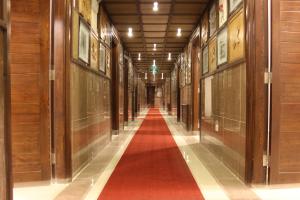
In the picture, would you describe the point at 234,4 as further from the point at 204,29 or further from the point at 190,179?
the point at 204,29

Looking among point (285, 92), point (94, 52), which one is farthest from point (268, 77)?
point (94, 52)

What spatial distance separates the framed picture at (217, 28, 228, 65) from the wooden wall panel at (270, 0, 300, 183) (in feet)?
4.86

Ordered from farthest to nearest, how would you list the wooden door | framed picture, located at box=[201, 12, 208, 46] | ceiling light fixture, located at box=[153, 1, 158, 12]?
framed picture, located at box=[201, 12, 208, 46], ceiling light fixture, located at box=[153, 1, 158, 12], the wooden door

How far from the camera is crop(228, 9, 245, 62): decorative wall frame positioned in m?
4.75

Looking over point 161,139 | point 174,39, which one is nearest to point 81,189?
point 161,139

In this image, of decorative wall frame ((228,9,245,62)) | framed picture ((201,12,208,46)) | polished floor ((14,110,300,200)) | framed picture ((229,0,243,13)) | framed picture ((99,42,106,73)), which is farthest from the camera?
framed picture ((201,12,208,46))

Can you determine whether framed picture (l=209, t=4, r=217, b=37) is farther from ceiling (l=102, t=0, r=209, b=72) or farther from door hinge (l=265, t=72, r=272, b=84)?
door hinge (l=265, t=72, r=272, b=84)

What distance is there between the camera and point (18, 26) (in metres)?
4.44

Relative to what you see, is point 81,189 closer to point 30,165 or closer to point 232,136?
point 30,165

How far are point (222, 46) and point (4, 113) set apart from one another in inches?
171

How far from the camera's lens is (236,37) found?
5.09 metres

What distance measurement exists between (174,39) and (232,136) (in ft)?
23.8

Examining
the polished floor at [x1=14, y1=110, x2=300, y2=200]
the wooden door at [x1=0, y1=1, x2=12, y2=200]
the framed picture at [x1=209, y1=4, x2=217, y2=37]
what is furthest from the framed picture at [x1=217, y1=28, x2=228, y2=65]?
the wooden door at [x1=0, y1=1, x2=12, y2=200]

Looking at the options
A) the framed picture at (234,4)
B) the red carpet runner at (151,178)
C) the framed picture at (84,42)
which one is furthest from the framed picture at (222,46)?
the framed picture at (84,42)
